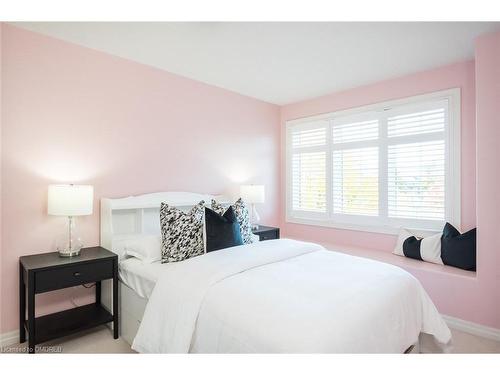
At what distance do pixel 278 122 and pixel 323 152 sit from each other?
0.90 m

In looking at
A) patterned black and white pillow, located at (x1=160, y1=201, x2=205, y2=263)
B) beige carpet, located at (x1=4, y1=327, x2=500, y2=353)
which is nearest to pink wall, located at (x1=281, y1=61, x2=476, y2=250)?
beige carpet, located at (x1=4, y1=327, x2=500, y2=353)

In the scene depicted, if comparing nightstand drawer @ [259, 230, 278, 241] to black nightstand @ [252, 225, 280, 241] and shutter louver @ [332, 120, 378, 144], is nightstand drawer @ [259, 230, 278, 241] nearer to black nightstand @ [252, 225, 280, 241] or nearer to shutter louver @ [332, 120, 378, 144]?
black nightstand @ [252, 225, 280, 241]

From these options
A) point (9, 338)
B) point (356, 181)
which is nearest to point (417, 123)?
point (356, 181)

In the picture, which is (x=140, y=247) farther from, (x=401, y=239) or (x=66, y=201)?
(x=401, y=239)

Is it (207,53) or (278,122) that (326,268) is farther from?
(278,122)

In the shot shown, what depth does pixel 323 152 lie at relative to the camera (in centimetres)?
406

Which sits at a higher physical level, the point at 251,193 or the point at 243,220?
the point at 251,193

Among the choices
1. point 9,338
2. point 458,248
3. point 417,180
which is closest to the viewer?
point 9,338

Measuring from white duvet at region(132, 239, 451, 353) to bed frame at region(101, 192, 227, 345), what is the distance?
1.37 feet

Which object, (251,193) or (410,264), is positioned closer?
(410,264)

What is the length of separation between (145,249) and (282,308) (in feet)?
4.60

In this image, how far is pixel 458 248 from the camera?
2.76m

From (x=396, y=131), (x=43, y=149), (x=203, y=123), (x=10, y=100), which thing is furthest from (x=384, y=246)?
(x=10, y=100)
